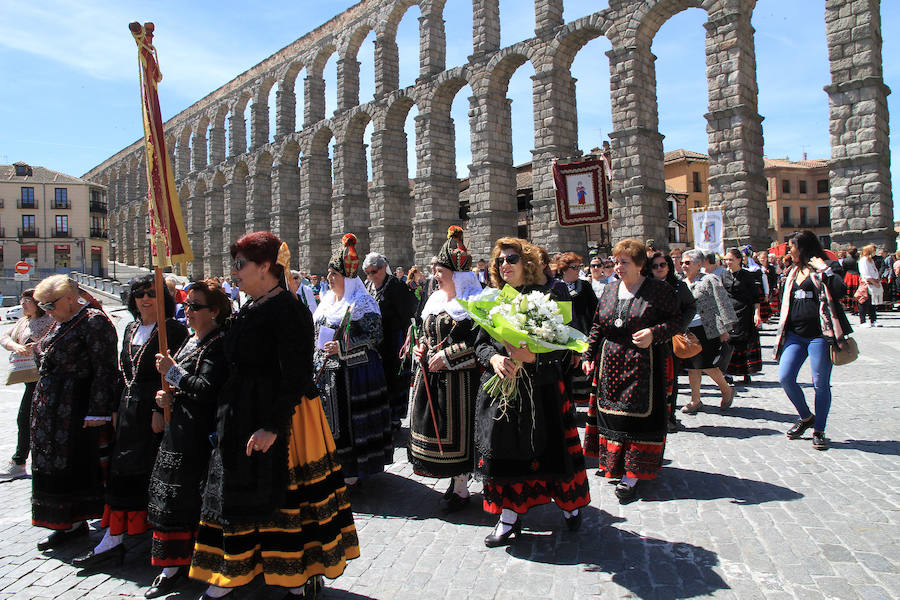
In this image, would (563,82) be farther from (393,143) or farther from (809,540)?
(809,540)

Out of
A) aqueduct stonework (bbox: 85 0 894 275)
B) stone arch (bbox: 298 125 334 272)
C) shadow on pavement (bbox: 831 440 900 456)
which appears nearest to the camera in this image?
shadow on pavement (bbox: 831 440 900 456)

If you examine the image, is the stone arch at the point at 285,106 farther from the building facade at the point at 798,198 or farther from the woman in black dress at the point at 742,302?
the building facade at the point at 798,198

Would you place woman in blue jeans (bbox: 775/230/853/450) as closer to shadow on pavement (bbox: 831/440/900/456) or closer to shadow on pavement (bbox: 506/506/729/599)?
shadow on pavement (bbox: 831/440/900/456)

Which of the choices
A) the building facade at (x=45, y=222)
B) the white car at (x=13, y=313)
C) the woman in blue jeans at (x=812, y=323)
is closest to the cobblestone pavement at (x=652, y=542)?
the woman in blue jeans at (x=812, y=323)

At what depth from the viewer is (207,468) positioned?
10.2 feet

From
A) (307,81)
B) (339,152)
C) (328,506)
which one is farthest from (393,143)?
(328,506)

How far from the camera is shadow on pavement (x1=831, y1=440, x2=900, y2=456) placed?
5062 millimetres

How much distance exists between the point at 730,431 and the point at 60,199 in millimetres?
64372

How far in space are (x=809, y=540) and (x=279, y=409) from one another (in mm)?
3199

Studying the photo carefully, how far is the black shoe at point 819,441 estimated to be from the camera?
5215mm

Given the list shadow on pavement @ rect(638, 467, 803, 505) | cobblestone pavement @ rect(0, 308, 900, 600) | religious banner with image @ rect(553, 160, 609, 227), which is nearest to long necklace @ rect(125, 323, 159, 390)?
cobblestone pavement @ rect(0, 308, 900, 600)

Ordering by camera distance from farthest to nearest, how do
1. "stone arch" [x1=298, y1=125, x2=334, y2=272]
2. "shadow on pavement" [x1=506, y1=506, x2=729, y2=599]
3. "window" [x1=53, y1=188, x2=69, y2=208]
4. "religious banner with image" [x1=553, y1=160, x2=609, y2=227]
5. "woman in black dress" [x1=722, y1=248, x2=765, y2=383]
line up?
"window" [x1=53, y1=188, x2=69, y2=208], "stone arch" [x1=298, y1=125, x2=334, y2=272], "religious banner with image" [x1=553, y1=160, x2=609, y2=227], "woman in black dress" [x1=722, y1=248, x2=765, y2=383], "shadow on pavement" [x1=506, y1=506, x2=729, y2=599]

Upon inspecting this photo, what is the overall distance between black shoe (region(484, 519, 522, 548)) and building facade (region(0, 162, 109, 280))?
59.8 metres

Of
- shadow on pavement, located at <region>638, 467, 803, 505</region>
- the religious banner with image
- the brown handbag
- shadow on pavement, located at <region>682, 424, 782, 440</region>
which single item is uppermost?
the religious banner with image
